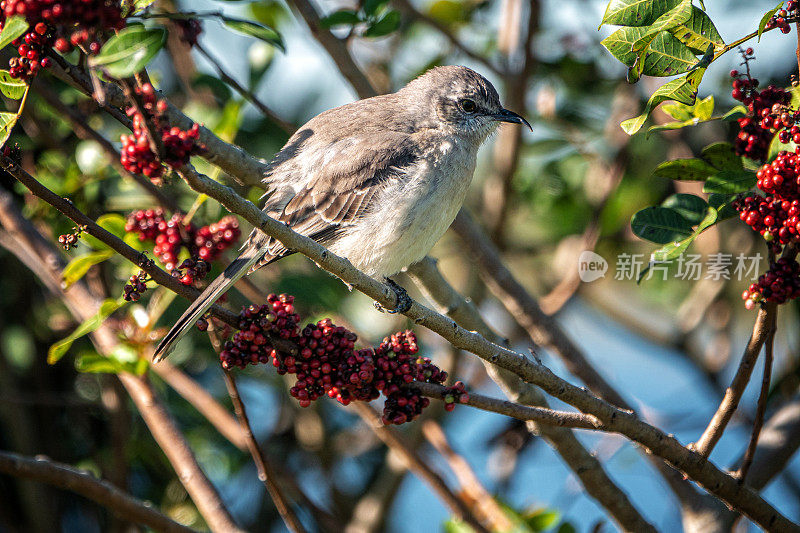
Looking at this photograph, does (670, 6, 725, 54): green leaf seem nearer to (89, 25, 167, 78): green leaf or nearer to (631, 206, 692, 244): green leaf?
(631, 206, 692, 244): green leaf

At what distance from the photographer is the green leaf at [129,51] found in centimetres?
165

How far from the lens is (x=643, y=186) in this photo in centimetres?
502

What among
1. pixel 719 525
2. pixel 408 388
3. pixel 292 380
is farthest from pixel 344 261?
pixel 292 380

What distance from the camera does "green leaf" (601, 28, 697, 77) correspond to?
2195mm

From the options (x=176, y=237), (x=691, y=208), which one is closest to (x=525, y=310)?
(x=691, y=208)

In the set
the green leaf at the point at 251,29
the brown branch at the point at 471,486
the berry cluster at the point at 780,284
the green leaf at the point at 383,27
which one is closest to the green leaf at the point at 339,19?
the green leaf at the point at 383,27

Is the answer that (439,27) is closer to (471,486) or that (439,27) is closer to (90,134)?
(90,134)

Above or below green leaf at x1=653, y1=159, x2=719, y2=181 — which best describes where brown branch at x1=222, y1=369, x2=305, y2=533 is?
below

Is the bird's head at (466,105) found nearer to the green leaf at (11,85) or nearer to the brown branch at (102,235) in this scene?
the brown branch at (102,235)

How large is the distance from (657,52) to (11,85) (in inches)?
73.7

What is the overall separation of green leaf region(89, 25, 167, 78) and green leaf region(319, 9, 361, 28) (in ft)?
5.01

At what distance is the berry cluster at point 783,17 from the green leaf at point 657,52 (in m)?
A: 0.22

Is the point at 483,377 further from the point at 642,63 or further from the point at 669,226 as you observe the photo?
the point at 642,63

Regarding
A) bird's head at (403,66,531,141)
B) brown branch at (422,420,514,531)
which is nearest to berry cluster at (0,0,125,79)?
bird's head at (403,66,531,141)
